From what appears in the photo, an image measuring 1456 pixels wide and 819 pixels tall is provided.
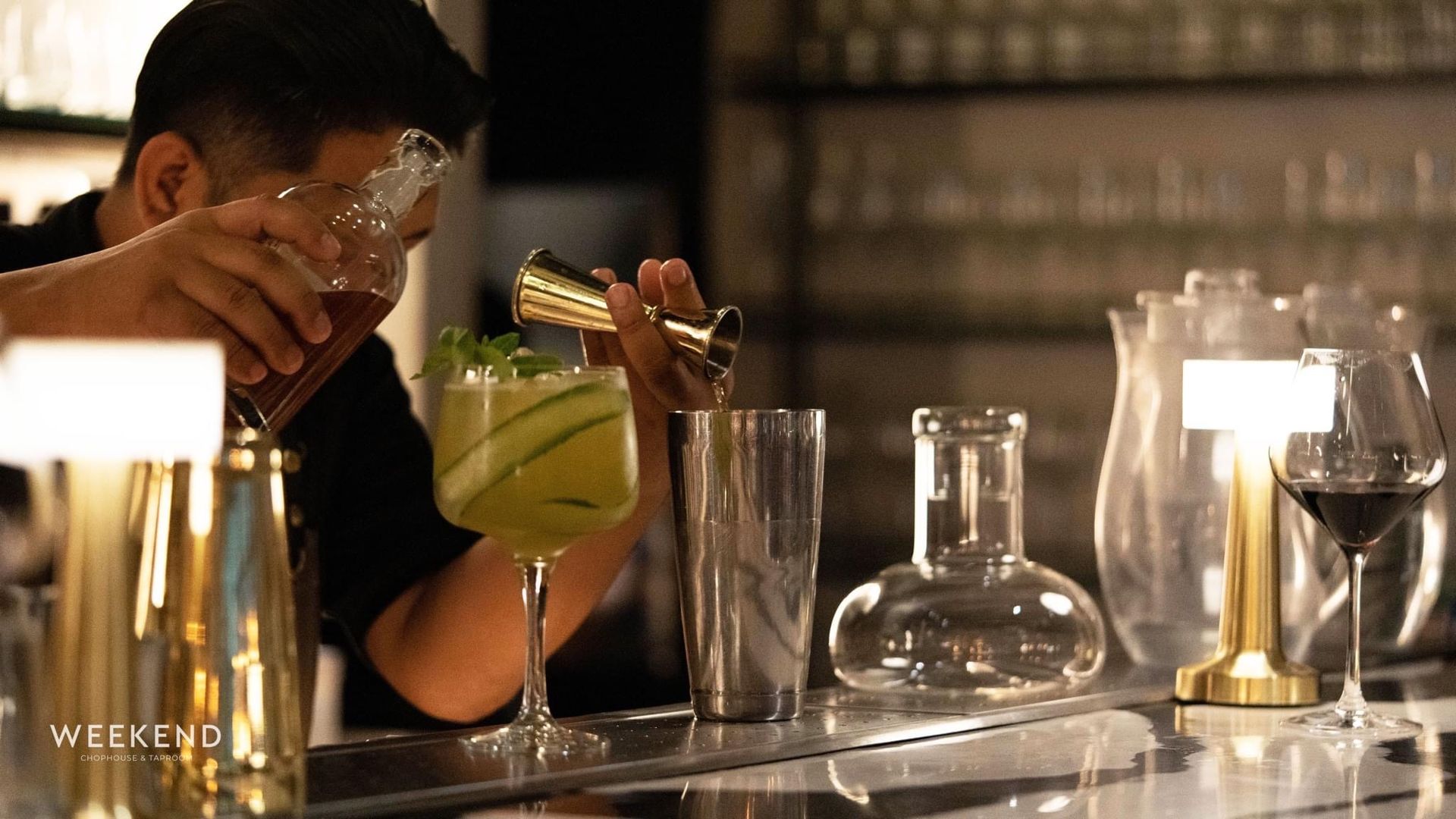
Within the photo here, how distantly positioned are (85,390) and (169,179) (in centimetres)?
89

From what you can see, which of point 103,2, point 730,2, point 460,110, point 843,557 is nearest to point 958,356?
point 843,557

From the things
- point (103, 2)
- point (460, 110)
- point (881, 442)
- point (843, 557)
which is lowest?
point (843, 557)

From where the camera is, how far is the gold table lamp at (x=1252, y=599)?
134 cm

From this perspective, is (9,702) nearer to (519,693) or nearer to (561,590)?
(561,590)

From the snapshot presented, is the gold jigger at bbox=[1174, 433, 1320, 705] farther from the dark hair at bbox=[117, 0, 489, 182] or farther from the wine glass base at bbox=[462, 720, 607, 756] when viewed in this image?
the dark hair at bbox=[117, 0, 489, 182]

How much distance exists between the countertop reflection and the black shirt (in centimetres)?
80

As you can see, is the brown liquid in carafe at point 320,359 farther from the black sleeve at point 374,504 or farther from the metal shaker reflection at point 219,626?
the black sleeve at point 374,504

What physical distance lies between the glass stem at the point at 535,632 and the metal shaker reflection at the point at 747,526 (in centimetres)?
11

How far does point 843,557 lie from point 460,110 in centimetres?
271

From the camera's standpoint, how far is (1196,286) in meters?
1.54

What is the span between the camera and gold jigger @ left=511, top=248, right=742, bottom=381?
1230 millimetres

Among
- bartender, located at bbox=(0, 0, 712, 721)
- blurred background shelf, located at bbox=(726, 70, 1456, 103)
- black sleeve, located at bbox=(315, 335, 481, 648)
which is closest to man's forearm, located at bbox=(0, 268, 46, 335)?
bartender, located at bbox=(0, 0, 712, 721)

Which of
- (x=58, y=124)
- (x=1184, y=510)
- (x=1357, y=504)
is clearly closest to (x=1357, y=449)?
(x=1357, y=504)

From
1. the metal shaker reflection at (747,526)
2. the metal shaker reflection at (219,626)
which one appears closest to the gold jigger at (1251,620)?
the metal shaker reflection at (747,526)
